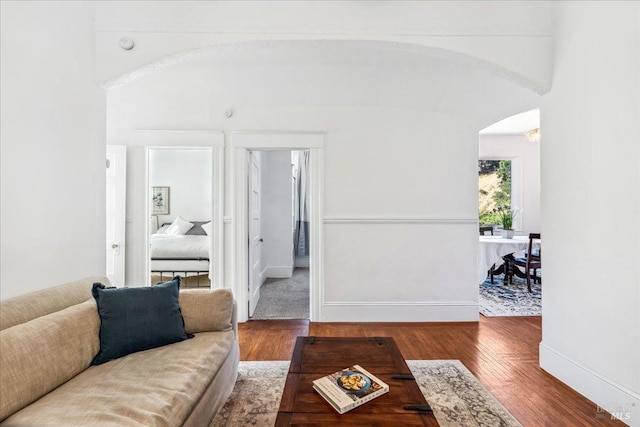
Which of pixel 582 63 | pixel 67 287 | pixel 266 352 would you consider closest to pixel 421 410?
pixel 266 352

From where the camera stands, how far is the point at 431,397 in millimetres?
2072

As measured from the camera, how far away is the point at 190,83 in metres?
3.33

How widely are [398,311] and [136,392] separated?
2.76 metres

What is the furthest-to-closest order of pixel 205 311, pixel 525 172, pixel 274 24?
pixel 525 172, pixel 274 24, pixel 205 311

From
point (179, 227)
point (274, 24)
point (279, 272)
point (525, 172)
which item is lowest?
point (279, 272)

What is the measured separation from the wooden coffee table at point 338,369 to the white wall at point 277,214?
4.00m

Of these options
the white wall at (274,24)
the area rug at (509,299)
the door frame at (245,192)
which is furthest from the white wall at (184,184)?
the area rug at (509,299)

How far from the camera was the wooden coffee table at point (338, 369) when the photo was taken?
1164 mm

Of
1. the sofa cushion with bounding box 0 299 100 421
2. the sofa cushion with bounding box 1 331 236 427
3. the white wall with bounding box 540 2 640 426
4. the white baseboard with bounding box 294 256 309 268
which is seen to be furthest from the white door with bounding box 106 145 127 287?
the white wall with bounding box 540 2 640 426

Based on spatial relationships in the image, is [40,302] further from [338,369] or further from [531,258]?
[531,258]

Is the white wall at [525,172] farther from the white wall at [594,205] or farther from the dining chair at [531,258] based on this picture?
the white wall at [594,205]

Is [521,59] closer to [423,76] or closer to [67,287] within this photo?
[423,76]

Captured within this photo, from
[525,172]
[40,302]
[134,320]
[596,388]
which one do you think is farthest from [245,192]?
[525,172]

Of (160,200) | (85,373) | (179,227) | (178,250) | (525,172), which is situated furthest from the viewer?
(160,200)
